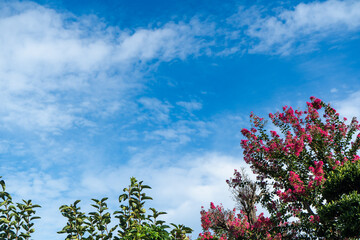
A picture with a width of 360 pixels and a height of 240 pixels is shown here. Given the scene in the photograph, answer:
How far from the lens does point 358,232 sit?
12.6 m

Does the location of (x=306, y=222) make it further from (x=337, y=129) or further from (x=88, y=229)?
(x=88, y=229)

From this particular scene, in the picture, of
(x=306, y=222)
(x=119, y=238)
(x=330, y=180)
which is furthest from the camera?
(x=306, y=222)

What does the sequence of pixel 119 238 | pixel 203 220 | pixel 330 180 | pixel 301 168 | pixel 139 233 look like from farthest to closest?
1. pixel 203 220
2. pixel 301 168
3. pixel 330 180
4. pixel 119 238
5. pixel 139 233

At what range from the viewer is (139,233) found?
5.81 meters

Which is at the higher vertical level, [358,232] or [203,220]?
[203,220]

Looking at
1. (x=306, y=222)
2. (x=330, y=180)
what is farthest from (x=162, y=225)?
(x=306, y=222)

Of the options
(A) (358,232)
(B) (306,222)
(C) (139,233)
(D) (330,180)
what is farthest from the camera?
(B) (306,222)

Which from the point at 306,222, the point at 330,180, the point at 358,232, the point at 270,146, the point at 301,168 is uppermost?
the point at 270,146

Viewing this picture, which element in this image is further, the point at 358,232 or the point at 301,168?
the point at 301,168

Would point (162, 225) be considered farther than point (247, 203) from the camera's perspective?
No

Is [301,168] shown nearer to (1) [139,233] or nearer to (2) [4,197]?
(1) [139,233]

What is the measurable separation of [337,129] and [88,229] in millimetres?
16639

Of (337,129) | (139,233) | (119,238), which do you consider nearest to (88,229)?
(119,238)

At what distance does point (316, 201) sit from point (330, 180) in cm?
260
